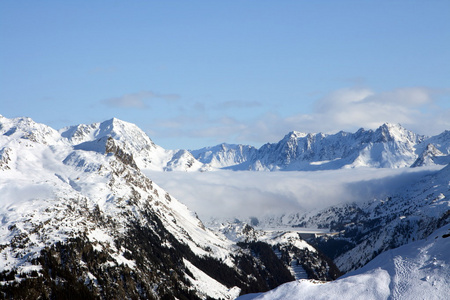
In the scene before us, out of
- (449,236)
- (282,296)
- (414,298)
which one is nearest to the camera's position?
(414,298)

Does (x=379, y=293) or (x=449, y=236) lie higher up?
(x=449, y=236)

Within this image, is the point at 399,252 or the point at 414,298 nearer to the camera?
the point at 414,298

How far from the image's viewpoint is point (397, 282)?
4274 inches

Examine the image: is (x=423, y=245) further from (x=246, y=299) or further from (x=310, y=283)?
(x=246, y=299)

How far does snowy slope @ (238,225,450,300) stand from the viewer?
4166 inches

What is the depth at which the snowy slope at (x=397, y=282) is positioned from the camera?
105812 millimetres

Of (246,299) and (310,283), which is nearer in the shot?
(310,283)

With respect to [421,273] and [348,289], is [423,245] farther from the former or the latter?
[348,289]

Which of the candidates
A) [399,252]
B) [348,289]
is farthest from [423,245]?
[348,289]

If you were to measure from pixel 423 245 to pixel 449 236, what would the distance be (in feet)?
19.7

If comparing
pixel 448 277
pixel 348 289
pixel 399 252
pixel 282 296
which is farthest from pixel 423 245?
pixel 282 296

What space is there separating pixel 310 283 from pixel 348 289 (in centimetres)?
806

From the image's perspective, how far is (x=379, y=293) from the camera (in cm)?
10662

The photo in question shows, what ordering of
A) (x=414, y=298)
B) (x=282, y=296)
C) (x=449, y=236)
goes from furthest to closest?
(x=449, y=236), (x=282, y=296), (x=414, y=298)
